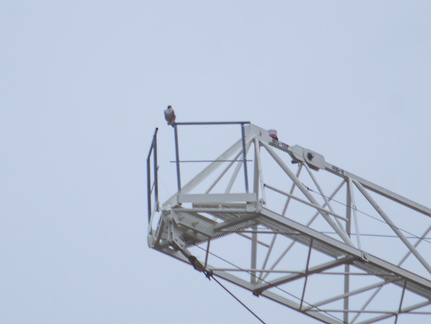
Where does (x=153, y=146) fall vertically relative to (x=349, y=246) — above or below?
above

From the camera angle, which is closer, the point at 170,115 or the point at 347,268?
the point at 170,115

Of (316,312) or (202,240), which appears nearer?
(202,240)

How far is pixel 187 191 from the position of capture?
27672 mm

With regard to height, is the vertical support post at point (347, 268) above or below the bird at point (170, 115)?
below

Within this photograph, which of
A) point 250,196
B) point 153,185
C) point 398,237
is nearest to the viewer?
point 250,196

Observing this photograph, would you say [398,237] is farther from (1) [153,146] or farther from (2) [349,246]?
(1) [153,146]

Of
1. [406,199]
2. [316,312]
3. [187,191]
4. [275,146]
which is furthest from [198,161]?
[406,199]

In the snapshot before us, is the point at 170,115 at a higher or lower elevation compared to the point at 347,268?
higher

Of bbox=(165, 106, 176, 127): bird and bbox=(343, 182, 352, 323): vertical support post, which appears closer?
bbox=(165, 106, 176, 127): bird

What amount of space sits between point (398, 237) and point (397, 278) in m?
1.46

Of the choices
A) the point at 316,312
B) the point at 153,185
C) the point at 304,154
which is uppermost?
the point at 304,154

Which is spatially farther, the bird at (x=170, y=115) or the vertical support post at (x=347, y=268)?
the vertical support post at (x=347, y=268)

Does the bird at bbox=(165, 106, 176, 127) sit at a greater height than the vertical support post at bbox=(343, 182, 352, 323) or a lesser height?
greater

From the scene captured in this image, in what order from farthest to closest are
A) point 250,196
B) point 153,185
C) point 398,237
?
1. point 398,237
2. point 153,185
3. point 250,196
